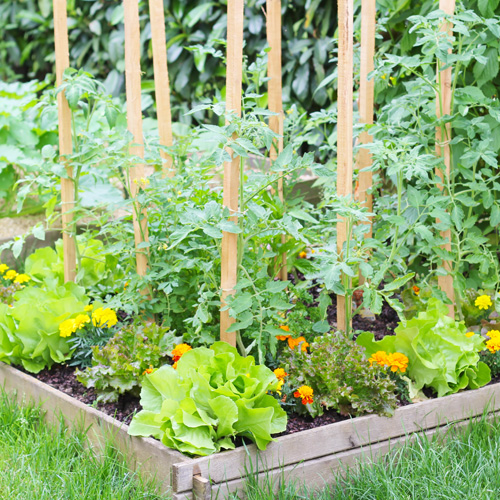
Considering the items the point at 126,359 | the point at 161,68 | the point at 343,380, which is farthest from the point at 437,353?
the point at 161,68

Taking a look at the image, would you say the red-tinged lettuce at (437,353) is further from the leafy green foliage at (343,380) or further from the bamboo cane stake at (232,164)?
the bamboo cane stake at (232,164)

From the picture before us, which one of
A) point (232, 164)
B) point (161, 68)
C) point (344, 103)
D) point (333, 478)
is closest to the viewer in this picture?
point (333, 478)

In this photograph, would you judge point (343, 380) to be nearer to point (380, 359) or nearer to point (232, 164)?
point (380, 359)

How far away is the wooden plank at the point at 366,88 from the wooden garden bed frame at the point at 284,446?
758 mm

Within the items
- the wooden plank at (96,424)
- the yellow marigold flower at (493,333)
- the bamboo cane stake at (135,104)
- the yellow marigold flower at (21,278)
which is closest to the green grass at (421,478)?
→ the wooden plank at (96,424)

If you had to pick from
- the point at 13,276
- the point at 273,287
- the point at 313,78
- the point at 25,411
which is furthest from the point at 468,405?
the point at 313,78

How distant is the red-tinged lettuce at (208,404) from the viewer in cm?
195

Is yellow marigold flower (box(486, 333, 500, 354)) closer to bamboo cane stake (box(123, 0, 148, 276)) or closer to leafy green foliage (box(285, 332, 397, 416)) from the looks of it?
leafy green foliage (box(285, 332, 397, 416))

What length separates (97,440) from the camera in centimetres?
219

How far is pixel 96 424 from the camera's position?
2.19 metres

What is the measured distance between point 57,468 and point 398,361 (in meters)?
1.13

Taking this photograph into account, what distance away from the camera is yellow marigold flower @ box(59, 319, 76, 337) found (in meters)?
2.47

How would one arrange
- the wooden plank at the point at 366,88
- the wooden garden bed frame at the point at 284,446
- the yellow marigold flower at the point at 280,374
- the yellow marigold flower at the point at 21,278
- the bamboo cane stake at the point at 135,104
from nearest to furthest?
1. the wooden garden bed frame at the point at 284,446
2. the yellow marigold flower at the point at 280,374
3. the bamboo cane stake at the point at 135,104
4. the wooden plank at the point at 366,88
5. the yellow marigold flower at the point at 21,278

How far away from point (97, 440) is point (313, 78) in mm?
3238
